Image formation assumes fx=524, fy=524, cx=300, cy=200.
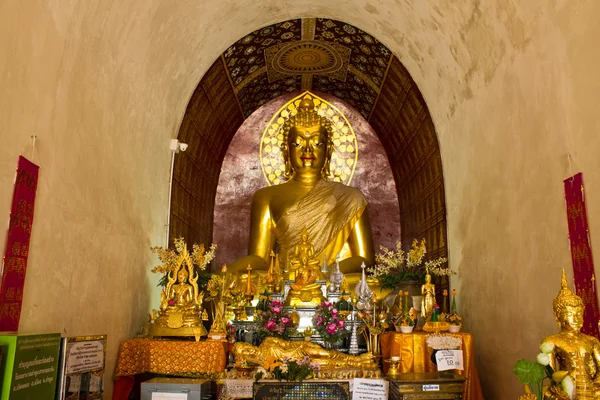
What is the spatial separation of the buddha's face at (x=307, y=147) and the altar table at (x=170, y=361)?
419 centimetres

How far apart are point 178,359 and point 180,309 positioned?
1.73 feet

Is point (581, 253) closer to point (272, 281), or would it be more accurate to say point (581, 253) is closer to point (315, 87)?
point (272, 281)

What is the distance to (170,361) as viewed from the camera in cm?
498

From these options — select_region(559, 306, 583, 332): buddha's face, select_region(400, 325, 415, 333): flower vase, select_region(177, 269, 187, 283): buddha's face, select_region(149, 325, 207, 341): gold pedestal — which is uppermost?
select_region(177, 269, 187, 283): buddha's face

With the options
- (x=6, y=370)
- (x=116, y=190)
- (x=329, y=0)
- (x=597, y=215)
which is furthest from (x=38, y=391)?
A: (x=329, y=0)

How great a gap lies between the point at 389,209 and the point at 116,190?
5.30 metres

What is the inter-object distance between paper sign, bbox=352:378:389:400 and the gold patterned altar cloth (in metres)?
1.33

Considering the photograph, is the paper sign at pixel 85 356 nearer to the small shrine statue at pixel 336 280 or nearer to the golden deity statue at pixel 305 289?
the golden deity statue at pixel 305 289

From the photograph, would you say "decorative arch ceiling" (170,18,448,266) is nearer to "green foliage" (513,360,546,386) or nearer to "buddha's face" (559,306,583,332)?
"buddha's face" (559,306,583,332)

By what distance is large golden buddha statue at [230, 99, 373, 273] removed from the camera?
812 centimetres

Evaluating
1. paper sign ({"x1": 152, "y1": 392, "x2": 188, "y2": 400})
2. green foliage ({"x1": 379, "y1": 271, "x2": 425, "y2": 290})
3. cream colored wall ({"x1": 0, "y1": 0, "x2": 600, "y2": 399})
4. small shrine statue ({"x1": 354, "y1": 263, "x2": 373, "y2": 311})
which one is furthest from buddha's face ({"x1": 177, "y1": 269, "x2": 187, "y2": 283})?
green foliage ({"x1": 379, "y1": 271, "x2": 425, "y2": 290})

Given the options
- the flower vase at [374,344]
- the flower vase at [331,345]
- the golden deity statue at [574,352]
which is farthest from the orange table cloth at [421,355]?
the golden deity statue at [574,352]

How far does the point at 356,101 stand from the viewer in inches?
365

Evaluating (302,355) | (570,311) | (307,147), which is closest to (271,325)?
(302,355)
